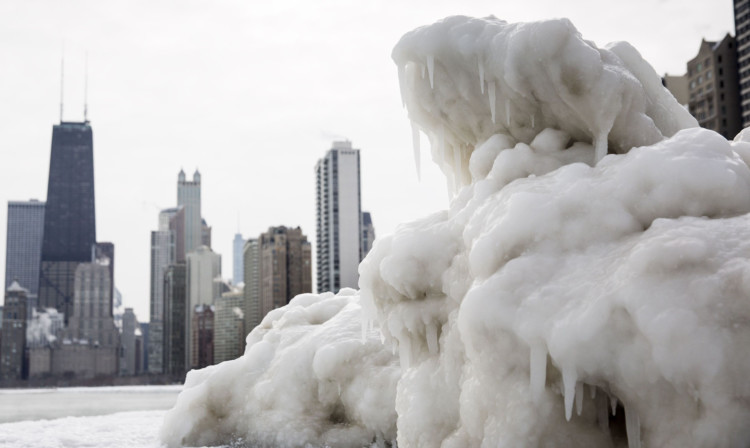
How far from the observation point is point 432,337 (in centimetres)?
868

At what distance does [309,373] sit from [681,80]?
86.5m

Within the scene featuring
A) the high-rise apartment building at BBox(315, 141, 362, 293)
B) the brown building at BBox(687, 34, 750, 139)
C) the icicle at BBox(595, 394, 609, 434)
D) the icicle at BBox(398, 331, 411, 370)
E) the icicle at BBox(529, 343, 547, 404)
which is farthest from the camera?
the high-rise apartment building at BBox(315, 141, 362, 293)

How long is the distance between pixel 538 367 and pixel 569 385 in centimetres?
33

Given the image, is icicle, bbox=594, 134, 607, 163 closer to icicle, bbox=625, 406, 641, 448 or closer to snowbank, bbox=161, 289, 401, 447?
icicle, bbox=625, 406, 641, 448

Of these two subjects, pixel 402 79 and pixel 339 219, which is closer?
pixel 402 79

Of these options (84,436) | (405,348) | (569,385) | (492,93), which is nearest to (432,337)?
(405,348)

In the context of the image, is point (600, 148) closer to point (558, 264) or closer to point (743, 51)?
point (558, 264)

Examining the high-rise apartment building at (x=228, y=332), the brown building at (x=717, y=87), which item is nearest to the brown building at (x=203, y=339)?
the high-rise apartment building at (x=228, y=332)

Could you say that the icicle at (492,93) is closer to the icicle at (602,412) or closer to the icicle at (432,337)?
the icicle at (432,337)

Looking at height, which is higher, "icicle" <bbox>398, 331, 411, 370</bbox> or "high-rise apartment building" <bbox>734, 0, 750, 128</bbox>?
"high-rise apartment building" <bbox>734, 0, 750, 128</bbox>

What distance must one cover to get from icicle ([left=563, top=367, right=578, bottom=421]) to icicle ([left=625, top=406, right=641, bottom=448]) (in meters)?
0.51

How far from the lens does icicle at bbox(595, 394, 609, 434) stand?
6762mm

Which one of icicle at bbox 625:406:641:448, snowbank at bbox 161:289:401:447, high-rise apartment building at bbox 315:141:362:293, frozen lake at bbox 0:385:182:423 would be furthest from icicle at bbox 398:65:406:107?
high-rise apartment building at bbox 315:141:362:293

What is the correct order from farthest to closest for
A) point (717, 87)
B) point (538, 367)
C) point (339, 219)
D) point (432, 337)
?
point (339, 219) < point (717, 87) < point (432, 337) < point (538, 367)
